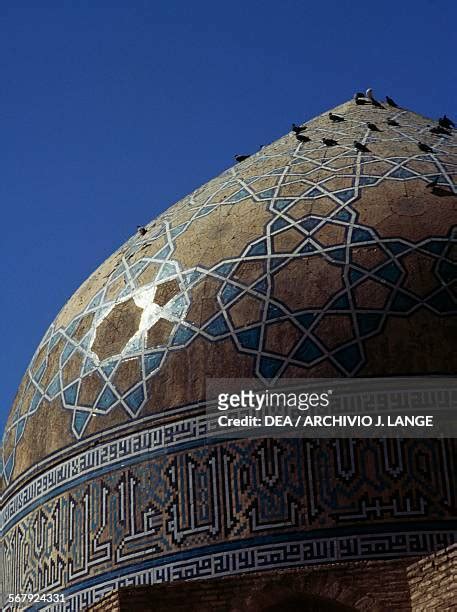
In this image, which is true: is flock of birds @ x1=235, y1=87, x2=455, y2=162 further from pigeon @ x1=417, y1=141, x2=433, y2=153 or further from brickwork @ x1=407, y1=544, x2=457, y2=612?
brickwork @ x1=407, y1=544, x2=457, y2=612

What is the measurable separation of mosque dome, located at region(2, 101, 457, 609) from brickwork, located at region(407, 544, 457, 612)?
0.52 metres

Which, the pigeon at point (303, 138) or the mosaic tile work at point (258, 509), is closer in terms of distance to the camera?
the mosaic tile work at point (258, 509)

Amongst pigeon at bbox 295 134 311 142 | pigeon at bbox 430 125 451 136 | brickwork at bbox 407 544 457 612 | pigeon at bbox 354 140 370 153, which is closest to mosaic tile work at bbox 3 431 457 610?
brickwork at bbox 407 544 457 612

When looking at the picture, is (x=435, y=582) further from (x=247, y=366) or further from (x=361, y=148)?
(x=361, y=148)

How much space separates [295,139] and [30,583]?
3161 mm

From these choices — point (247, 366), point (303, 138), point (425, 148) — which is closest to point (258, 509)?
point (247, 366)

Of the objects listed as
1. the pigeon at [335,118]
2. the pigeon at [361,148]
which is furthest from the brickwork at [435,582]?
the pigeon at [335,118]

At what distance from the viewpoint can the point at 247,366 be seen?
8.10 metres

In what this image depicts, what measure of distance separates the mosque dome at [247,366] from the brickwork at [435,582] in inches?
20.5

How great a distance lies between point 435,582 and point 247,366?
5.78 ft

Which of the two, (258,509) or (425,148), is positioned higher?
(425,148)

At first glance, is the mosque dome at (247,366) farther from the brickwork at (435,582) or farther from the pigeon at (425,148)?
the brickwork at (435,582)

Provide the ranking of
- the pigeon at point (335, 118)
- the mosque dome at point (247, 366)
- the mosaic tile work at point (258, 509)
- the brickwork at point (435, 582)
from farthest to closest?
the pigeon at point (335, 118), the mosque dome at point (247, 366), the mosaic tile work at point (258, 509), the brickwork at point (435, 582)

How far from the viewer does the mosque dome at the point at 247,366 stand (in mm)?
7727
